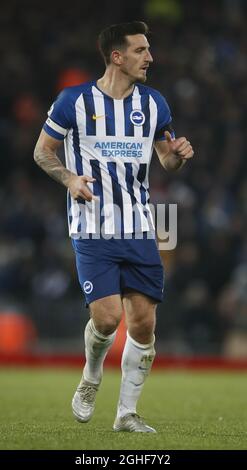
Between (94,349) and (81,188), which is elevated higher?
(81,188)

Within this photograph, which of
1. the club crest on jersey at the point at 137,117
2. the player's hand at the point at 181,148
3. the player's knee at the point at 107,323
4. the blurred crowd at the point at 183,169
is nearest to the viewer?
the player's knee at the point at 107,323

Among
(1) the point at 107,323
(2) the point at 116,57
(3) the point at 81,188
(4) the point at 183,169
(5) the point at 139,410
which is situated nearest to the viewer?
(3) the point at 81,188

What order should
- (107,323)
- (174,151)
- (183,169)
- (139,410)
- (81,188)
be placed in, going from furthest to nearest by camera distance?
(183,169) < (139,410) < (174,151) < (107,323) < (81,188)

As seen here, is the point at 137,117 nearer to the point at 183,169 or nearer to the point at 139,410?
the point at 139,410

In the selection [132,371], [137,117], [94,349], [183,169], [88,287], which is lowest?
[183,169]

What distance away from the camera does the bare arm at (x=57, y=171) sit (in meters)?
5.78

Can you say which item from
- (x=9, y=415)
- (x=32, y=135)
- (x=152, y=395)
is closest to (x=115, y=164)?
(x=9, y=415)

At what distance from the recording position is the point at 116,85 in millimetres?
6215

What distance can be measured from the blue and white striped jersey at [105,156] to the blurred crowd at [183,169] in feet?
22.0

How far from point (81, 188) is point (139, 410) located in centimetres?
228

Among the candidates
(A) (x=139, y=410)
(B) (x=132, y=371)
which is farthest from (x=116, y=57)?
(A) (x=139, y=410)

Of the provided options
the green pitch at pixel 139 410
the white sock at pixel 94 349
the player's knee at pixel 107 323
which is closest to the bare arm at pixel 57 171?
the player's knee at pixel 107 323

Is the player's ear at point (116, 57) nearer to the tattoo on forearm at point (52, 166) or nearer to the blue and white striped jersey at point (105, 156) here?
the blue and white striped jersey at point (105, 156)

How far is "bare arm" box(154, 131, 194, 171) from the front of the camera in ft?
19.9
